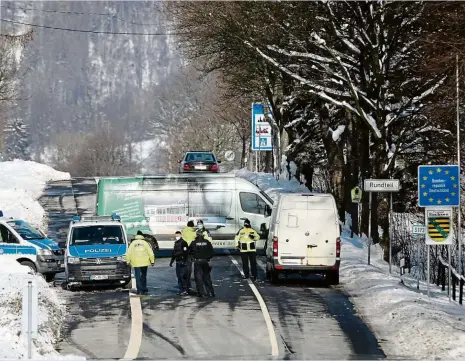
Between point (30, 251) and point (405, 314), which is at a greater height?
point (30, 251)

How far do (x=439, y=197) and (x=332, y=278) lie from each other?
484cm

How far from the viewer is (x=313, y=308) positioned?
2242cm

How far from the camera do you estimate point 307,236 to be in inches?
1028

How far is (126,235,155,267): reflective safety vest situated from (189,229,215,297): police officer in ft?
3.61

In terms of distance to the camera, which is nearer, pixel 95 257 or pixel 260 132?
pixel 95 257

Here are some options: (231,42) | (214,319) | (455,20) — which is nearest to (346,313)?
(214,319)

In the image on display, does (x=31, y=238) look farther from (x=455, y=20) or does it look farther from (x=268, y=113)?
(x=268, y=113)

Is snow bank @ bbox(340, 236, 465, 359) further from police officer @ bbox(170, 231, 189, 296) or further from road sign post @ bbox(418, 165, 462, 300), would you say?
police officer @ bbox(170, 231, 189, 296)

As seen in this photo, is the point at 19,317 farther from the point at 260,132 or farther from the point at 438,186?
the point at 260,132

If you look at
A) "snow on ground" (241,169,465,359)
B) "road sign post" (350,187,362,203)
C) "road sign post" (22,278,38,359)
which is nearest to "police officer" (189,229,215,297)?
"snow on ground" (241,169,465,359)

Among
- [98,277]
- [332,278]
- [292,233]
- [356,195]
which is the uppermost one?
[356,195]

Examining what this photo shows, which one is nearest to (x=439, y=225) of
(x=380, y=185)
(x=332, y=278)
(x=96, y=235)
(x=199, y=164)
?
(x=332, y=278)

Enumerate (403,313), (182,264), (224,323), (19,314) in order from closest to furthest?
A: 1. (19,314)
2. (224,323)
3. (403,313)
4. (182,264)

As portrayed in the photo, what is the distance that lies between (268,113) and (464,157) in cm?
2562
